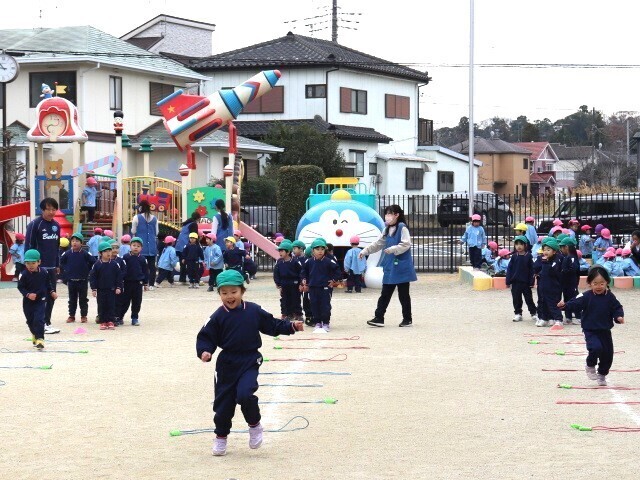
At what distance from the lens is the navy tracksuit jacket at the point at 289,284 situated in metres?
18.1

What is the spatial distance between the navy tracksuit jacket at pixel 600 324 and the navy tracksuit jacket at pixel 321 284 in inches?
232

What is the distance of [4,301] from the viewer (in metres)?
22.3

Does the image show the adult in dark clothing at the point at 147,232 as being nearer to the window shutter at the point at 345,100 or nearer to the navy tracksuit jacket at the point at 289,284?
the navy tracksuit jacket at the point at 289,284

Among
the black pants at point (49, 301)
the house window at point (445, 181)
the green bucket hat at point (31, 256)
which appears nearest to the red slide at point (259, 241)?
the black pants at point (49, 301)

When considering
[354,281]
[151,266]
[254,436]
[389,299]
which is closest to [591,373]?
[254,436]

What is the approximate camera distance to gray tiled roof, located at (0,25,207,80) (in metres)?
39.2

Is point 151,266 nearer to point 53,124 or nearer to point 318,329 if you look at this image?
point 53,124

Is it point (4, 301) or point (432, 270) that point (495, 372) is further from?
point (432, 270)

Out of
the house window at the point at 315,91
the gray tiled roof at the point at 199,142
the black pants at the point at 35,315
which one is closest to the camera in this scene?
the black pants at the point at 35,315

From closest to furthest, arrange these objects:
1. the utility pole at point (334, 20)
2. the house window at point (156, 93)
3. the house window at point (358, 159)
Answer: the house window at point (156, 93) → the house window at point (358, 159) → the utility pole at point (334, 20)

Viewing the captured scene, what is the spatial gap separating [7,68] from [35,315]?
1779 centimetres

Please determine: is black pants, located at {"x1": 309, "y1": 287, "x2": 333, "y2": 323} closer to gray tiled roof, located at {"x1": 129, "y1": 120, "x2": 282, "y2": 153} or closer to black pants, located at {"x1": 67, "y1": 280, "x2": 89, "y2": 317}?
black pants, located at {"x1": 67, "y1": 280, "x2": 89, "y2": 317}

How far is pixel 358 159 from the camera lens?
53188 millimetres

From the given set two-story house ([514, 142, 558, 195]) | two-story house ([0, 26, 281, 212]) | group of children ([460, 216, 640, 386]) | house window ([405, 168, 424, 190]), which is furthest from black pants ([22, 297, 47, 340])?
two-story house ([514, 142, 558, 195])
